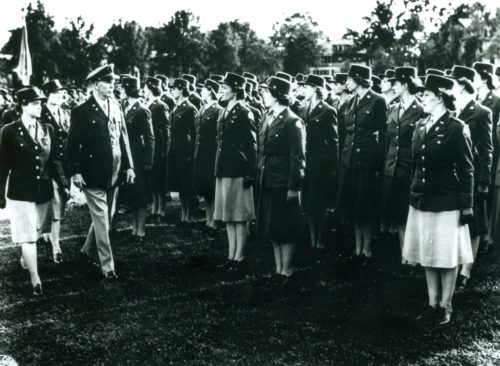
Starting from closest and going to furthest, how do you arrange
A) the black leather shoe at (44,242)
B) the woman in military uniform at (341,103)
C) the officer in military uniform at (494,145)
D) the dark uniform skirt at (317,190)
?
the officer in military uniform at (494,145) → the dark uniform skirt at (317,190) → the black leather shoe at (44,242) → the woman in military uniform at (341,103)

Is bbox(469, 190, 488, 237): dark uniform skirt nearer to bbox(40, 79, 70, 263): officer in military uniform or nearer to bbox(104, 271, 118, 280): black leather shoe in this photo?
bbox(104, 271, 118, 280): black leather shoe

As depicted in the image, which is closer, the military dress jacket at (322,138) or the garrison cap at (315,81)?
the military dress jacket at (322,138)

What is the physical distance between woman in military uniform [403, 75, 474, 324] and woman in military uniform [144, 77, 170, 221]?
5789 millimetres

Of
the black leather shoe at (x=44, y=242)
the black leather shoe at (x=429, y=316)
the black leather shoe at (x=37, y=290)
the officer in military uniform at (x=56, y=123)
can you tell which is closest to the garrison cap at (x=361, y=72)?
the black leather shoe at (x=429, y=316)

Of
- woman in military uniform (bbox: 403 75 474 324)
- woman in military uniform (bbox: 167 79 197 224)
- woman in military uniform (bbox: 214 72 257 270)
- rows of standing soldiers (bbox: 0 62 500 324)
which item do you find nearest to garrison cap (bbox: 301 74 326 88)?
rows of standing soldiers (bbox: 0 62 500 324)

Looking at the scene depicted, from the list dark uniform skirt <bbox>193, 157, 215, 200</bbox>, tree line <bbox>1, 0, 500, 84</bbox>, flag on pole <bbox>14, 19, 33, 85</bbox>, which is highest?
tree line <bbox>1, 0, 500, 84</bbox>

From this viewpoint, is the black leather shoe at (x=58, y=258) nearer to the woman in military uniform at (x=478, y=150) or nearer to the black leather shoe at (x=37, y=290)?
the black leather shoe at (x=37, y=290)

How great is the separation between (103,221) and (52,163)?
0.90 metres

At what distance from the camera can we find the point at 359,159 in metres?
7.76

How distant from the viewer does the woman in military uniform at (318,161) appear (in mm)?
8250

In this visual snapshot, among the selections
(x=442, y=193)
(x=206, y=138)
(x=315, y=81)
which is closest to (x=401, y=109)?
(x=315, y=81)

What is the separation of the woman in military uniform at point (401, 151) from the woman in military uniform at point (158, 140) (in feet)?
13.7

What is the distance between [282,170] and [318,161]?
1.83m

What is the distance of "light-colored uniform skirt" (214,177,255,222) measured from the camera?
7375mm
